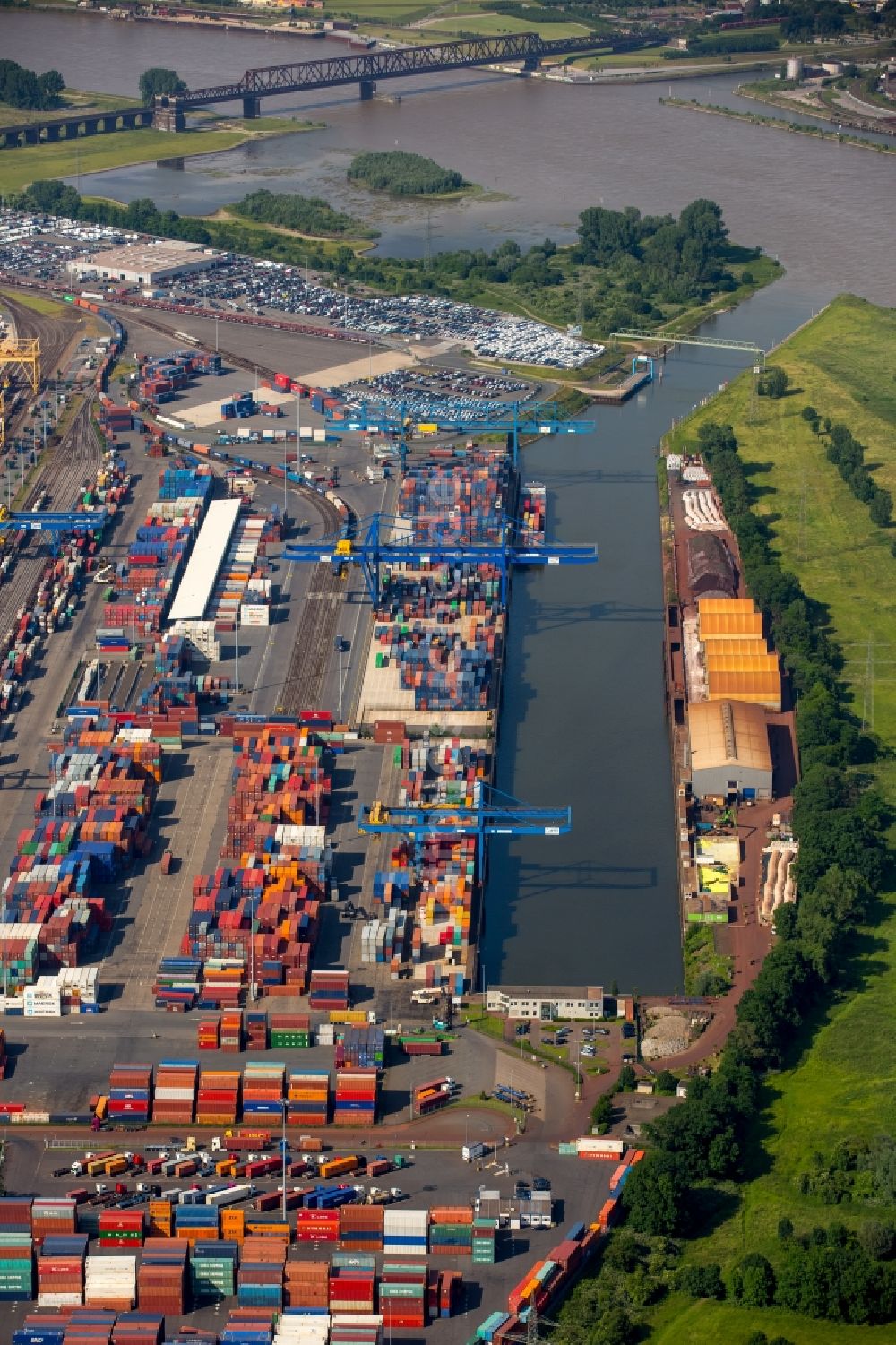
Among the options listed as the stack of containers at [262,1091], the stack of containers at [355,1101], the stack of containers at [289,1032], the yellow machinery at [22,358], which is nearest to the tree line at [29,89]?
the yellow machinery at [22,358]

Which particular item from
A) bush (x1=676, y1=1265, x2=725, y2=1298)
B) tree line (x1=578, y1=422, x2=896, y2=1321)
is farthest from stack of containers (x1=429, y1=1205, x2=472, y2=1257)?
bush (x1=676, y1=1265, x2=725, y2=1298)

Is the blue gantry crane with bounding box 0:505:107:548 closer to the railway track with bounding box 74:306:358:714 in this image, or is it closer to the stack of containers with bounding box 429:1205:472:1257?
the railway track with bounding box 74:306:358:714

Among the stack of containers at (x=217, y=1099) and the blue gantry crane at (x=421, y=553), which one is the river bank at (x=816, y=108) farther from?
the stack of containers at (x=217, y=1099)

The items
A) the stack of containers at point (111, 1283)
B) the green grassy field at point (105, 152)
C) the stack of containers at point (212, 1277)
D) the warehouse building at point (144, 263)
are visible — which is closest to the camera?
Result: the stack of containers at point (111, 1283)

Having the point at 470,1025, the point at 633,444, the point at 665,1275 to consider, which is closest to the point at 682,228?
the point at 633,444

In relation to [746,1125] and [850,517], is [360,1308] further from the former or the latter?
[850,517]

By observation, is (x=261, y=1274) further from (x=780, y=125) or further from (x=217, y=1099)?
(x=780, y=125)
